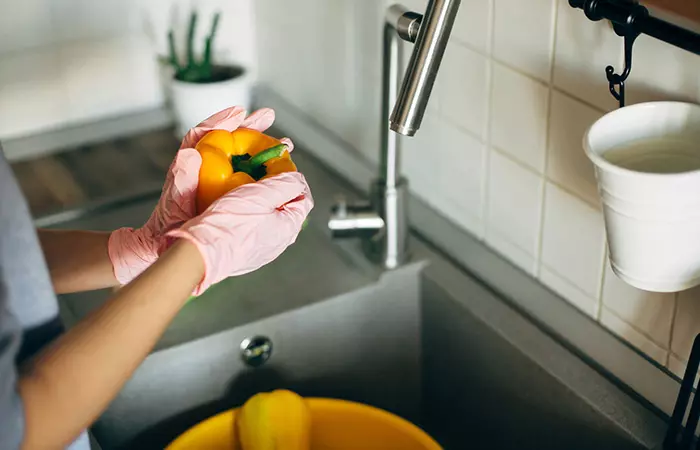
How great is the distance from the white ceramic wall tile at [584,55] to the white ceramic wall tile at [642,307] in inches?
7.3

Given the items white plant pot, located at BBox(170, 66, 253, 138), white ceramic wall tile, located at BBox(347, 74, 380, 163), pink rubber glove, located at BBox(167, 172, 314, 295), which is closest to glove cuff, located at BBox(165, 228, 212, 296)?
pink rubber glove, located at BBox(167, 172, 314, 295)

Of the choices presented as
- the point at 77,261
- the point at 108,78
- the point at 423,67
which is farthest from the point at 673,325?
the point at 108,78

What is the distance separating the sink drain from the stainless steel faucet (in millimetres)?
177

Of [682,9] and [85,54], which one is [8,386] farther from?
[85,54]

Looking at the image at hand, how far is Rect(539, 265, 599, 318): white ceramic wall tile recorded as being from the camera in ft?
3.22

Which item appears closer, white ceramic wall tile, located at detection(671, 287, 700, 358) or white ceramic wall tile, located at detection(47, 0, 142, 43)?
white ceramic wall tile, located at detection(671, 287, 700, 358)

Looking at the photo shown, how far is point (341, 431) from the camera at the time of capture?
38.8 inches

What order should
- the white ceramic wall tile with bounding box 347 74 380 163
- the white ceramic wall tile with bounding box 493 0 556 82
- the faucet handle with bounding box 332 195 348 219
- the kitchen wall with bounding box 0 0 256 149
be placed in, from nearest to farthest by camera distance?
the white ceramic wall tile with bounding box 493 0 556 82, the faucet handle with bounding box 332 195 348 219, the white ceramic wall tile with bounding box 347 74 380 163, the kitchen wall with bounding box 0 0 256 149

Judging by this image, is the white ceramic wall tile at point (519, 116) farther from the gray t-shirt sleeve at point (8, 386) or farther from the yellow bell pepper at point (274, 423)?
the gray t-shirt sleeve at point (8, 386)

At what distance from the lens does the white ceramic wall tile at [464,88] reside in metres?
1.05

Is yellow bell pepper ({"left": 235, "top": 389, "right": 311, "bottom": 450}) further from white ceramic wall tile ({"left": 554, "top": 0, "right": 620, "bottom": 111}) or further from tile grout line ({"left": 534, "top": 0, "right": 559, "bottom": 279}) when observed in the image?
white ceramic wall tile ({"left": 554, "top": 0, "right": 620, "bottom": 111})

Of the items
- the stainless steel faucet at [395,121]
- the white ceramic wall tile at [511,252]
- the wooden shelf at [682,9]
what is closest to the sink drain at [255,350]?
the stainless steel faucet at [395,121]

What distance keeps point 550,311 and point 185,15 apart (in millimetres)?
839

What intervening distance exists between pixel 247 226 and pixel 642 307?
43 cm
